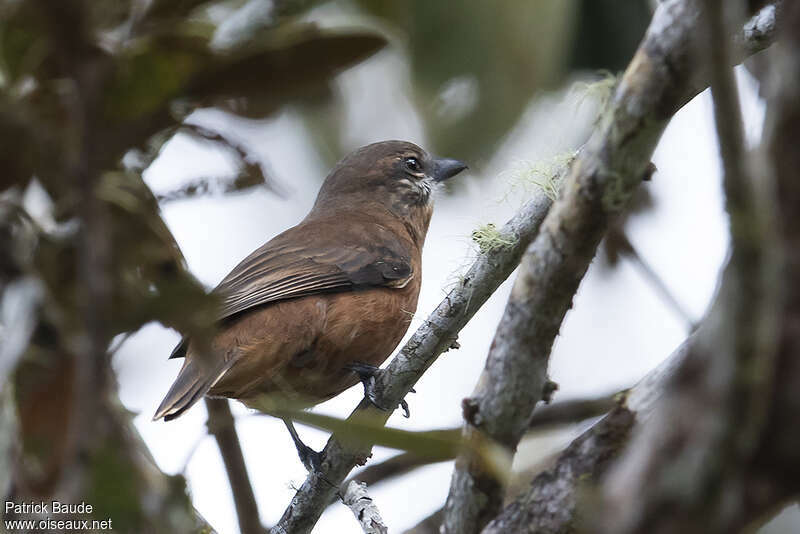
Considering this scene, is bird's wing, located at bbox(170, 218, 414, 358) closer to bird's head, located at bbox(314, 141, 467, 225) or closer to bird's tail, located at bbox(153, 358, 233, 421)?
bird's tail, located at bbox(153, 358, 233, 421)

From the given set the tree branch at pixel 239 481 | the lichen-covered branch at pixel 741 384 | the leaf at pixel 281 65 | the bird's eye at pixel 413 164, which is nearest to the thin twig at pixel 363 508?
the tree branch at pixel 239 481

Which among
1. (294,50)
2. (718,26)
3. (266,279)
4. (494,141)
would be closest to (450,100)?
(494,141)

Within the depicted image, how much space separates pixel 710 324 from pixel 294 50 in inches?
39.6

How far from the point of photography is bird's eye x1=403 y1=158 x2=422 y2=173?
6.39 meters

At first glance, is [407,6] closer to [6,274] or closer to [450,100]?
[450,100]

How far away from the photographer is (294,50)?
1.88 meters

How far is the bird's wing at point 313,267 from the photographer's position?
462 cm

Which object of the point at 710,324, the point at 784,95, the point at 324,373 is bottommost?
the point at 710,324

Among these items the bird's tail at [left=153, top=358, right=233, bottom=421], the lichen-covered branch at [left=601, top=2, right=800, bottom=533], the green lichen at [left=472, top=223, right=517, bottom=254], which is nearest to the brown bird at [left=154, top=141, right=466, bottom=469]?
the bird's tail at [left=153, top=358, right=233, bottom=421]

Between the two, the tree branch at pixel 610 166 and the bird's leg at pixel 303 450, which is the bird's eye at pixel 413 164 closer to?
the bird's leg at pixel 303 450

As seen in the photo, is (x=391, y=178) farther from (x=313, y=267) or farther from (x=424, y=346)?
(x=424, y=346)

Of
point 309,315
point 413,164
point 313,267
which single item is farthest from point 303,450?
point 413,164

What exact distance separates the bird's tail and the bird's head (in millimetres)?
2491

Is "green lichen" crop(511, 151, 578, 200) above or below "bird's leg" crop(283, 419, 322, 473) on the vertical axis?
below
